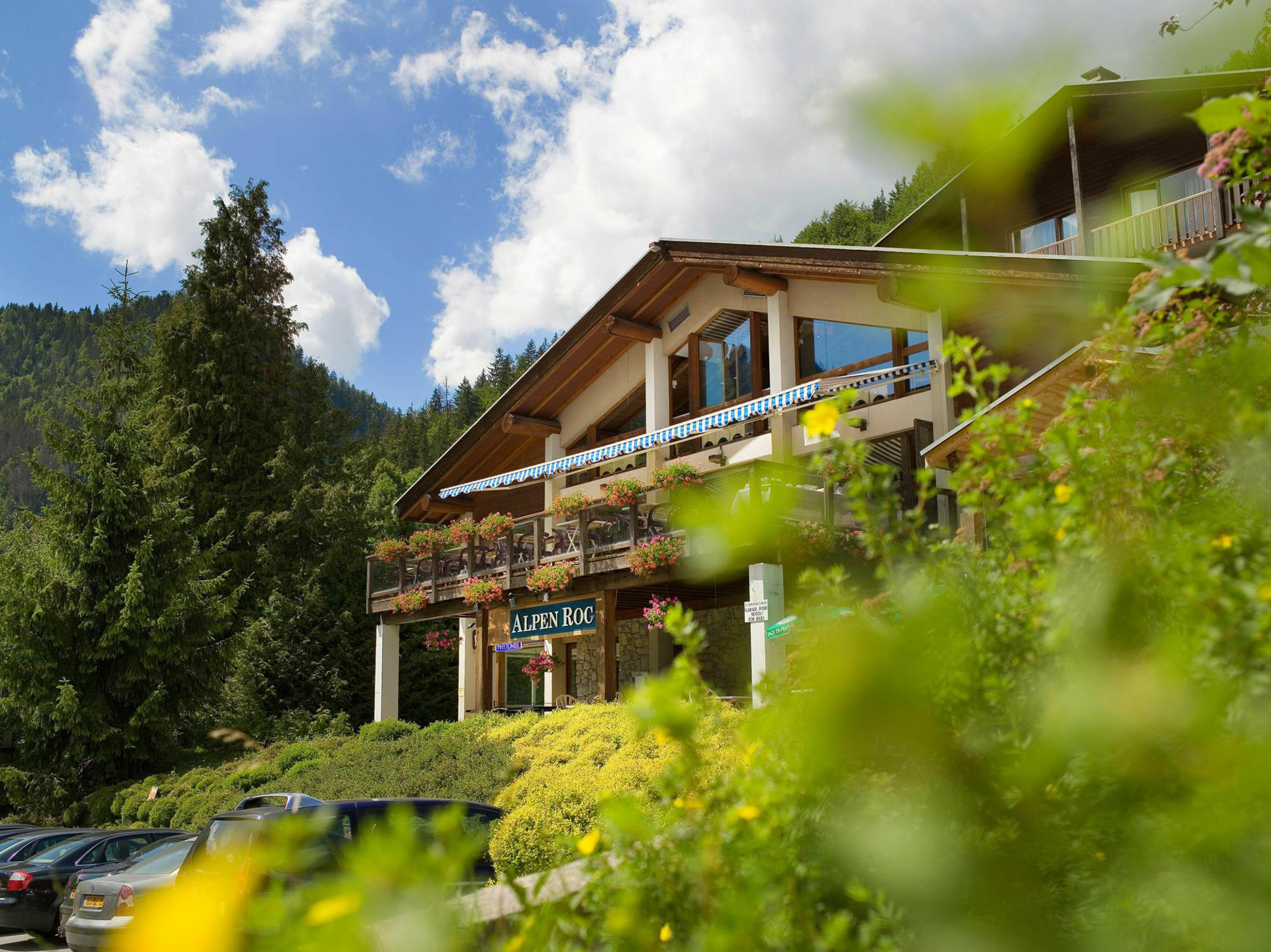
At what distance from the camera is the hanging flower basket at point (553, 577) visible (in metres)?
17.9

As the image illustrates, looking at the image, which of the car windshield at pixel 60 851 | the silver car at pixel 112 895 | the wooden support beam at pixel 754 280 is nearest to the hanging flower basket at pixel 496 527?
the wooden support beam at pixel 754 280

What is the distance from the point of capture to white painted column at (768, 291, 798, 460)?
17903 millimetres

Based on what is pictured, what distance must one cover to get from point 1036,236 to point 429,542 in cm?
1401

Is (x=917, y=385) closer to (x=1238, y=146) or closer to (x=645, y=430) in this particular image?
(x=645, y=430)

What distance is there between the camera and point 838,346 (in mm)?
17656

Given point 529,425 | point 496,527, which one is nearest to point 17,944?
point 496,527

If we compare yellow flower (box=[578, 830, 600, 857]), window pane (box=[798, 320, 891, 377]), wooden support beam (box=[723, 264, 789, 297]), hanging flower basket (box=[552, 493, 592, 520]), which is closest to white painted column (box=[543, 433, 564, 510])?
hanging flower basket (box=[552, 493, 592, 520])

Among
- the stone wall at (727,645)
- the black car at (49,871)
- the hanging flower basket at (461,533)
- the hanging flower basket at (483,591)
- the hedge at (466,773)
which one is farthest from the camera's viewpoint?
the hanging flower basket at (461,533)

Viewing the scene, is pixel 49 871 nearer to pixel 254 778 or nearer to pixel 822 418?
pixel 254 778

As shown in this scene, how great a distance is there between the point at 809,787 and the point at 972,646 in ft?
1.49

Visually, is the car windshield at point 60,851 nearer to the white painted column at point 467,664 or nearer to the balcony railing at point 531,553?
the balcony railing at point 531,553

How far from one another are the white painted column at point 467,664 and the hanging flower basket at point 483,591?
393 cm

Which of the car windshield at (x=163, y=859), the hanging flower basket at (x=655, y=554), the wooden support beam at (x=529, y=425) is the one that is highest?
the wooden support beam at (x=529, y=425)

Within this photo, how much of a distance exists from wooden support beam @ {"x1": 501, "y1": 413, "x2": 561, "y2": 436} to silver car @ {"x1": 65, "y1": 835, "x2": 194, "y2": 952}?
486 inches
